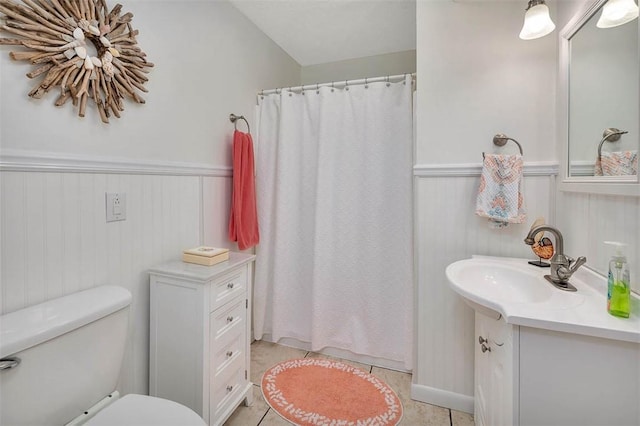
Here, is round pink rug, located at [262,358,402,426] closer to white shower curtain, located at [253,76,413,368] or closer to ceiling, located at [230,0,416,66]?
white shower curtain, located at [253,76,413,368]

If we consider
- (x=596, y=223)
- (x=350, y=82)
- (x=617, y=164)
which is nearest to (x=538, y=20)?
(x=617, y=164)

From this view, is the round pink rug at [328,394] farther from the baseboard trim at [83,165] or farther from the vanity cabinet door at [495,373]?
the baseboard trim at [83,165]

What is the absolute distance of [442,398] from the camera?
5.64 ft

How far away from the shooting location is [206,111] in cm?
184

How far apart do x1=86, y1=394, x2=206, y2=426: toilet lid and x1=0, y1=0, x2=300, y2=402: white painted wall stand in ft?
1.30

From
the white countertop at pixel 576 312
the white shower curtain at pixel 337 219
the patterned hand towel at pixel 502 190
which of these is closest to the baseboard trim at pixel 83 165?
the white shower curtain at pixel 337 219

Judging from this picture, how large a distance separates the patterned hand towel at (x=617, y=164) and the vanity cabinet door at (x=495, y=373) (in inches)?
25.4

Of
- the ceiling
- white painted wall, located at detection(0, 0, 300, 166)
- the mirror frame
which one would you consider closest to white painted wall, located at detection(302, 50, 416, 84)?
the ceiling

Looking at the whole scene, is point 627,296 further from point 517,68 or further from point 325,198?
point 325,198

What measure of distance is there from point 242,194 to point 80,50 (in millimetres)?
1091

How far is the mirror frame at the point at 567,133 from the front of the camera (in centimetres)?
103

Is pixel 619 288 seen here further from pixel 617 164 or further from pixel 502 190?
pixel 502 190

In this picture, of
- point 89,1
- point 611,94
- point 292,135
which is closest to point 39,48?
point 89,1

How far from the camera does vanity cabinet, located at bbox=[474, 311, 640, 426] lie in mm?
836
